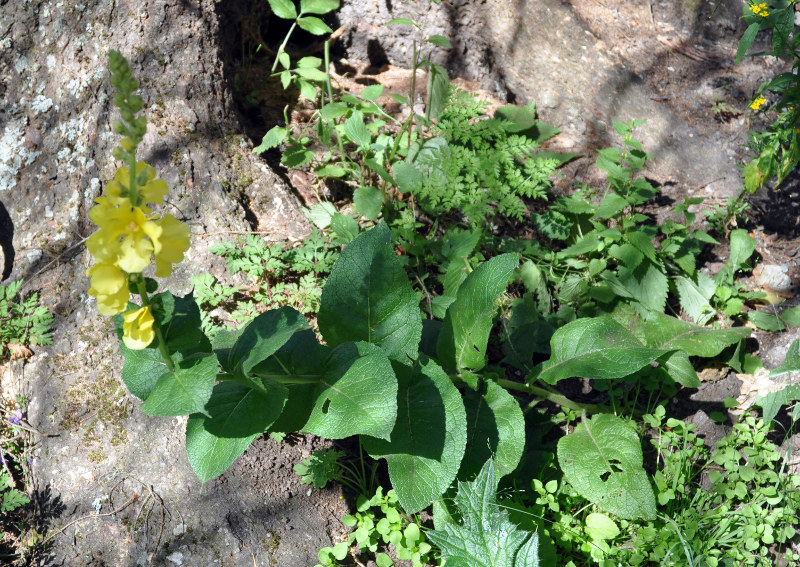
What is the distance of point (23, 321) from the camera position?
2.62 m

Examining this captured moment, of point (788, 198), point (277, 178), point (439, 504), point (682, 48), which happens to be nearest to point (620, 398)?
point (439, 504)

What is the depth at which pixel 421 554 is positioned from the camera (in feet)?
7.12

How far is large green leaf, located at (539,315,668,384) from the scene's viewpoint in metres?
2.14

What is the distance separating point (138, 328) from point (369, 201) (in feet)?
6.05

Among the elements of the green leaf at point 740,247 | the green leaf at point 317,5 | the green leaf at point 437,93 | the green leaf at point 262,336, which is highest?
the green leaf at point 317,5

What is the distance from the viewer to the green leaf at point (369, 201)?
3039mm

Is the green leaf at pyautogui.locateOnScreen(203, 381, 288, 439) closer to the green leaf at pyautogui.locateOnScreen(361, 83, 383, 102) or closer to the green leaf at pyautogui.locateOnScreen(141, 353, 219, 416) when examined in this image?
the green leaf at pyautogui.locateOnScreen(141, 353, 219, 416)

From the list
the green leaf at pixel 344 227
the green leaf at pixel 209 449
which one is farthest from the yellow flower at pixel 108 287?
the green leaf at pixel 344 227

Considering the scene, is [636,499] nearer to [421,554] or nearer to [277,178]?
[421,554]

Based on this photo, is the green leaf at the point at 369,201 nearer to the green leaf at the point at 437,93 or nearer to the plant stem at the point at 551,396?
the green leaf at the point at 437,93

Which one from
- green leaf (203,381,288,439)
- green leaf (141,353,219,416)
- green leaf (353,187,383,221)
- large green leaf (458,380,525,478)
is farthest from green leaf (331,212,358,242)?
green leaf (141,353,219,416)

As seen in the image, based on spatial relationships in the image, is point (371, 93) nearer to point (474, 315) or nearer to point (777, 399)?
point (474, 315)

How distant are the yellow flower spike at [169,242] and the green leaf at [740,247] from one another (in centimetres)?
291

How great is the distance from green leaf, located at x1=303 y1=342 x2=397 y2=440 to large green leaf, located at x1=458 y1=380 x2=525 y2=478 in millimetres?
547
